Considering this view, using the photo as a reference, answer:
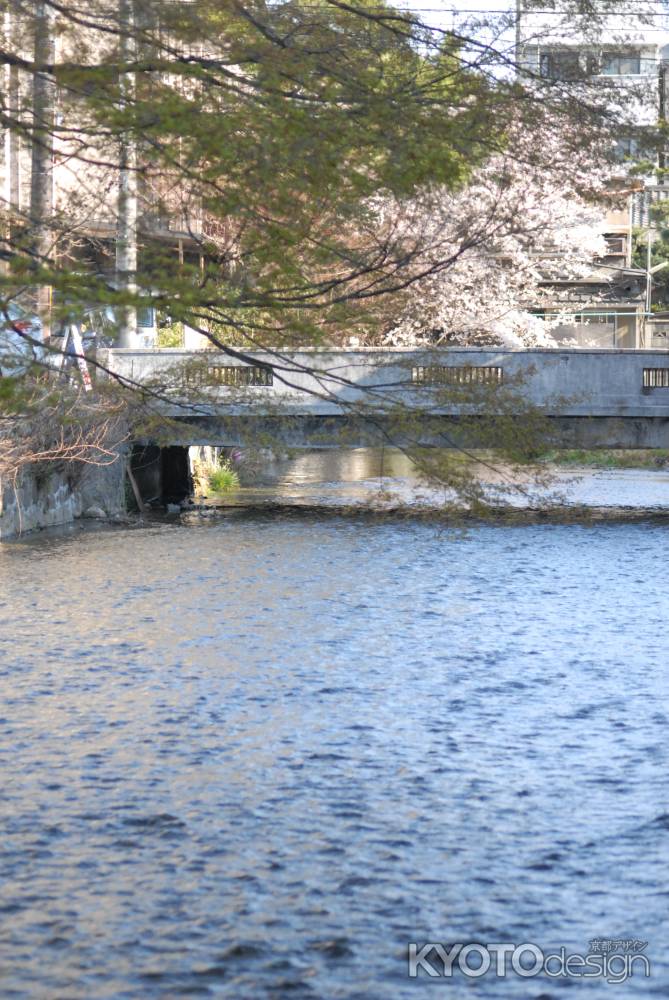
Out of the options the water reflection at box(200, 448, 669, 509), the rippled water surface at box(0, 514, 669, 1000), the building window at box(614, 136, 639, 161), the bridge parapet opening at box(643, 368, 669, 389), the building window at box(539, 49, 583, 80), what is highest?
the building window at box(539, 49, 583, 80)

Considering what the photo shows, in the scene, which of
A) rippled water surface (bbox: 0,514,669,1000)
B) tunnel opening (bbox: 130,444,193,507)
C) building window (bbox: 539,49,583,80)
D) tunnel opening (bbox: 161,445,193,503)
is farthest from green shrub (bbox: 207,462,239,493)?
building window (bbox: 539,49,583,80)

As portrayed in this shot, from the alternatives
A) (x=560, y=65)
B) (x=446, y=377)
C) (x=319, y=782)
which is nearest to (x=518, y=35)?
(x=560, y=65)

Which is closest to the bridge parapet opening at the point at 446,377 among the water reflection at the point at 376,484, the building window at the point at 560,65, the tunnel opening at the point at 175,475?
the building window at the point at 560,65

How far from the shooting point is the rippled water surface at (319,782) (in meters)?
8.91

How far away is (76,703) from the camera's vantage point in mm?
14703

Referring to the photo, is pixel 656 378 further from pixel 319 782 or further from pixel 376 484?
pixel 319 782

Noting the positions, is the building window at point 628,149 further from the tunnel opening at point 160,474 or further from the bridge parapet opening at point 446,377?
the tunnel opening at point 160,474

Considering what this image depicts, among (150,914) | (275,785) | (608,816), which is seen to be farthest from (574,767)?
(150,914)

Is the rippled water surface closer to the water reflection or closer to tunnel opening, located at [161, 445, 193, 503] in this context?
the water reflection

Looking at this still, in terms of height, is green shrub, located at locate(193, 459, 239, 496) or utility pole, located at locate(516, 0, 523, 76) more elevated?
utility pole, located at locate(516, 0, 523, 76)

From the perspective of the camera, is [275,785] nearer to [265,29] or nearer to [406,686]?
[406,686]

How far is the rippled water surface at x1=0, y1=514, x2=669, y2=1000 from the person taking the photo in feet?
29.2

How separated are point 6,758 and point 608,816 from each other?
16.1 ft

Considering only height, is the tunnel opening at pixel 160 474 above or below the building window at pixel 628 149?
below
